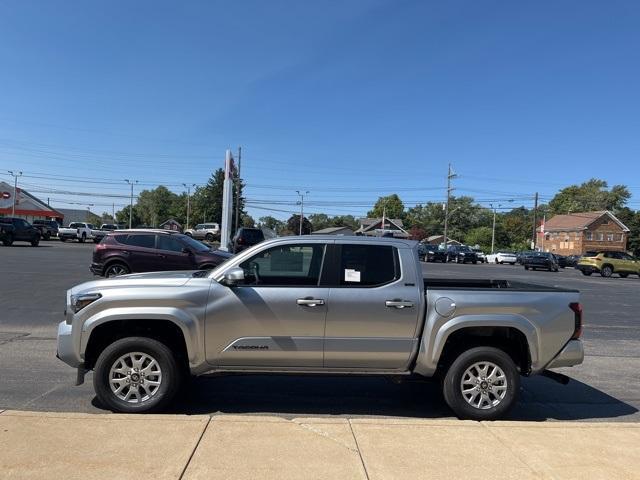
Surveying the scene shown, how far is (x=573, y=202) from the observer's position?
122562mm

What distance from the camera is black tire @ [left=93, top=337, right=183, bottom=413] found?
5160 mm

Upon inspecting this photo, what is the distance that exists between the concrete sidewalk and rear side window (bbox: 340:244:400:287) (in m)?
1.35

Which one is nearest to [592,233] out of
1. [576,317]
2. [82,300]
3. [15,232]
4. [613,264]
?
[613,264]

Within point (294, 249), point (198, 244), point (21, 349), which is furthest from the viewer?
point (198, 244)

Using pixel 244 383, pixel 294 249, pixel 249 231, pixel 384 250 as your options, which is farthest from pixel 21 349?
pixel 249 231

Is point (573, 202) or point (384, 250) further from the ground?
point (573, 202)

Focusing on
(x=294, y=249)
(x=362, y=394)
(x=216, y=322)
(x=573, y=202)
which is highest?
(x=573, y=202)

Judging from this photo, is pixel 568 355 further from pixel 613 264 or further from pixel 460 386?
pixel 613 264

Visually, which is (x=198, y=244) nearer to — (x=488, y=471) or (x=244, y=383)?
(x=244, y=383)

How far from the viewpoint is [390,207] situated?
512 ft

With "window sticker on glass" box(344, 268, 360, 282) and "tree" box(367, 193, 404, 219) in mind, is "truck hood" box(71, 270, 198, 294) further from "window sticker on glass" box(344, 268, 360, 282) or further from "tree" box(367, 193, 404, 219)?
"tree" box(367, 193, 404, 219)

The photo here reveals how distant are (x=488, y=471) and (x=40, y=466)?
320 centimetres

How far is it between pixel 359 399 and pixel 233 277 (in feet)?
6.97

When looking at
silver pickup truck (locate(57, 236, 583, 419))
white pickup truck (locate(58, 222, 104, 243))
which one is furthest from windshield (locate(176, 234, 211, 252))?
white pickup truck (locate(58, 222, 104, 243))
